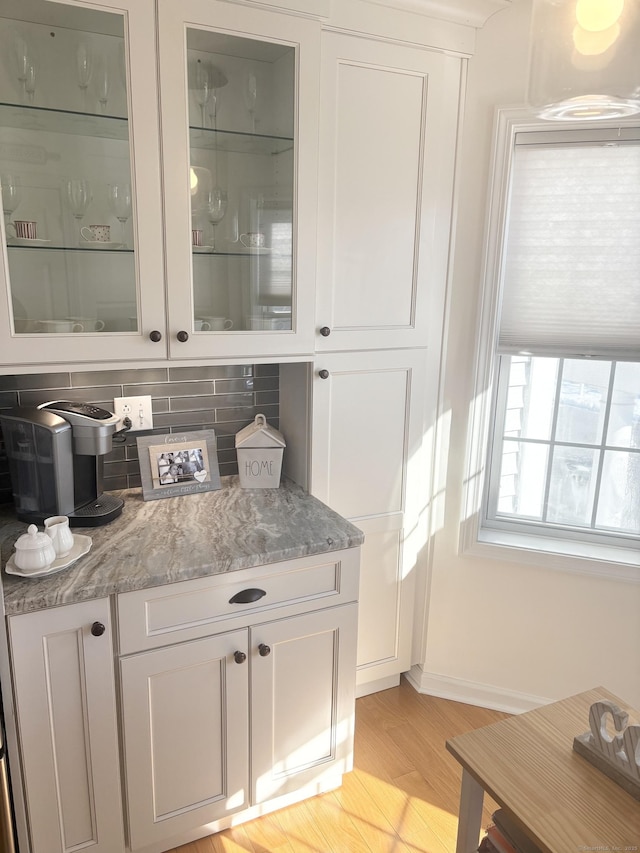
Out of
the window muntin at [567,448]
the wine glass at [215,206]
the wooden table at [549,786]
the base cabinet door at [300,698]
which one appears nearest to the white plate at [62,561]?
the base cabinet door at [300,698]

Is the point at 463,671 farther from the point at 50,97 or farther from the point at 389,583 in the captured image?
the point at 50,97

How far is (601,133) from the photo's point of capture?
82.9 inches

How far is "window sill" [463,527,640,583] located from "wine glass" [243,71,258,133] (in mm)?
1626

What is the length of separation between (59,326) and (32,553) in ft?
1.92

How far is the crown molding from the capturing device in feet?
6.44

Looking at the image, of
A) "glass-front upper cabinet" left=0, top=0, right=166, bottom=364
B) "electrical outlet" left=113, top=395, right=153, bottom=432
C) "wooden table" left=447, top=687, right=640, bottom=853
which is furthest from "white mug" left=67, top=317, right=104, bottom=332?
"wooden table" left=447, top=687, right=640, bottom=853

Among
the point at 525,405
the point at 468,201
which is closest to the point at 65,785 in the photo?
the point at 525,405

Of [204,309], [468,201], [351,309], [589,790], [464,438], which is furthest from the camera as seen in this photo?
[464,438]

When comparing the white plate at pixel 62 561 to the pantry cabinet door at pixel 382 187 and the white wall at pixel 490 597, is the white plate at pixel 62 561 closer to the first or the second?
the pantry cabinet door at pixel 382 187

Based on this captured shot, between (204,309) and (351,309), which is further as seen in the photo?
(351,309)

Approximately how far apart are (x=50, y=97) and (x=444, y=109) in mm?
1229

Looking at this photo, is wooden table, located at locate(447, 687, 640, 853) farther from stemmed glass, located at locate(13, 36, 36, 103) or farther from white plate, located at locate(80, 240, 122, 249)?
stemmed glass, located at locate(13, 36, 36, 103)

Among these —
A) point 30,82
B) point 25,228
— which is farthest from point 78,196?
point 30,82

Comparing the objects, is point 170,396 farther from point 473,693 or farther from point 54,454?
point 473,693
